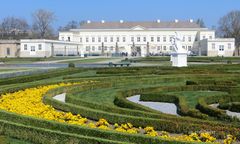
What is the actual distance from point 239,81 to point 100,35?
239ft

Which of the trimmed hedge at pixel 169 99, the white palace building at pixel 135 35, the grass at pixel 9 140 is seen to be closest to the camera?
the grass at pixel 9 140

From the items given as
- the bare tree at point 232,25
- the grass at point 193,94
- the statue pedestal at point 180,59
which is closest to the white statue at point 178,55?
the statue pedestal at point 180,59

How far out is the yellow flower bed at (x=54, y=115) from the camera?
611cm

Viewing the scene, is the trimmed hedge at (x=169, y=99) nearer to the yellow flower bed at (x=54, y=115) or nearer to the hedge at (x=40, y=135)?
the yellow flower bed at (x=54, y=115)

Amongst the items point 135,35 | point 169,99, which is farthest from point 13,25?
point 169,99

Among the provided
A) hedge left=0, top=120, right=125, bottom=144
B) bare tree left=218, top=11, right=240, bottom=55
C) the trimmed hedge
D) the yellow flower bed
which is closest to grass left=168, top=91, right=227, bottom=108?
the trimmed hedge

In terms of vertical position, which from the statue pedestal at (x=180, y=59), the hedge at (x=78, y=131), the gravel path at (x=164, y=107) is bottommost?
the gravel path at (x=164, y=107)

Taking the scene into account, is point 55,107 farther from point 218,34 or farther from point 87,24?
point 87,24

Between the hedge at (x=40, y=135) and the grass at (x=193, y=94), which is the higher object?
the hedge at (x=40, y=135)

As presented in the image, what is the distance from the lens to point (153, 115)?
302 inches

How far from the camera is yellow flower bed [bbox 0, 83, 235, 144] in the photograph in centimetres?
611

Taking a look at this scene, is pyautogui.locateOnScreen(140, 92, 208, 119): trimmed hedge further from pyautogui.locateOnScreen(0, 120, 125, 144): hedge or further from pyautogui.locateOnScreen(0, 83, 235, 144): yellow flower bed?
pyautogui.locateOnScreen(0, 120, 125, 144): hedge

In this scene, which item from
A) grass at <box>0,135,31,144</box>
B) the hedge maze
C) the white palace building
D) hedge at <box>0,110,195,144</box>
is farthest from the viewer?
the white palace building

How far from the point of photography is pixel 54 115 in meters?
8.24
